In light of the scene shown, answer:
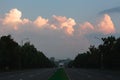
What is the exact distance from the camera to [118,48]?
10462 cm

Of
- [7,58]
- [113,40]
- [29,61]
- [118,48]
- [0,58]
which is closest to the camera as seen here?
[0,58]

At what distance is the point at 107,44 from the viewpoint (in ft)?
406

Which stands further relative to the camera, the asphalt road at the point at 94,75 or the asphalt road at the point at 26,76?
the asphalt road at the point at 94,75

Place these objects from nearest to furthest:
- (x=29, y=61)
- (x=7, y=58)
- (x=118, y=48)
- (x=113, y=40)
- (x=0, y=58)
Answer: (x=0, y=58)
(x=7, y=58)
(x=118, y=48)
(x=113, y=40)
(x=29, y=61)

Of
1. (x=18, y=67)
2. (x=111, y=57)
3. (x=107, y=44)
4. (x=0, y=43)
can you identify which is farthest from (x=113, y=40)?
(x=0, y=43)

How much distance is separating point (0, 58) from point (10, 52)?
10348 mm

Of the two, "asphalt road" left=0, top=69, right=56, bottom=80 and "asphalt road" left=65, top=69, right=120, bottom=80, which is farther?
"asphalt road" left=65, top=69, right=120, bottom=80

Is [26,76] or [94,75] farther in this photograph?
[94,75]

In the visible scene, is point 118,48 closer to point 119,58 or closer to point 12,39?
point 119,58

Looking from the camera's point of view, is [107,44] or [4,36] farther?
[107,44]

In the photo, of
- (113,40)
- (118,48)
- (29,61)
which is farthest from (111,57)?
(29,61)

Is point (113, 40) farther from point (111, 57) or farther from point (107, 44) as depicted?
point (111, 57)

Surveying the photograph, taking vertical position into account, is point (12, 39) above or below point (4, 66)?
above

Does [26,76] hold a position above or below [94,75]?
below
